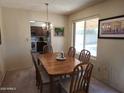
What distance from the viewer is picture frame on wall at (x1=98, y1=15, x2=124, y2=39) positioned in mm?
2507

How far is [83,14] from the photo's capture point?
388cm

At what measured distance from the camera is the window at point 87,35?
140 inches

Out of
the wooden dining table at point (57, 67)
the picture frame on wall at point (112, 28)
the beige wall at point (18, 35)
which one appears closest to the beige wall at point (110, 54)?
the picture frame on wall at point (112, 28)

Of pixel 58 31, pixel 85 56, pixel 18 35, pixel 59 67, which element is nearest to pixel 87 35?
pixel 85 56

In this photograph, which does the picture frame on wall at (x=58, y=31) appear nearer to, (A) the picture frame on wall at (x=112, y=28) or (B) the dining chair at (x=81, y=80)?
(A) the picture frame on wall at (x=112, y=28)

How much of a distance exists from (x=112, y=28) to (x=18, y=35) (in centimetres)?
321

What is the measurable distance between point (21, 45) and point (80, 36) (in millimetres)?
2391

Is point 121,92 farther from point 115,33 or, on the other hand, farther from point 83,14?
point 83,14

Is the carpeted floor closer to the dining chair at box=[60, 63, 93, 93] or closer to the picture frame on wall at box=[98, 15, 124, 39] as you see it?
the dining chair at box=[60, 63, 93, 93]

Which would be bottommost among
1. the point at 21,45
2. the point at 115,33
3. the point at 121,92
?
the point at 121,92

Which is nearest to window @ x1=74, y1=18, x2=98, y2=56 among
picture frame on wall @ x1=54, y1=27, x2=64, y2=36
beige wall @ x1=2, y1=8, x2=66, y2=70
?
picture frame on wall @ x1=54, y1=27, x2=64, y2=36

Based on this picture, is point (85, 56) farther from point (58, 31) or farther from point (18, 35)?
point (18, 35)

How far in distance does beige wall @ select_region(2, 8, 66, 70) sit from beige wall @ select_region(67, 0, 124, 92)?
A: 2405mm

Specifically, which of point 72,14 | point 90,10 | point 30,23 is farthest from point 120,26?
point 30,23
